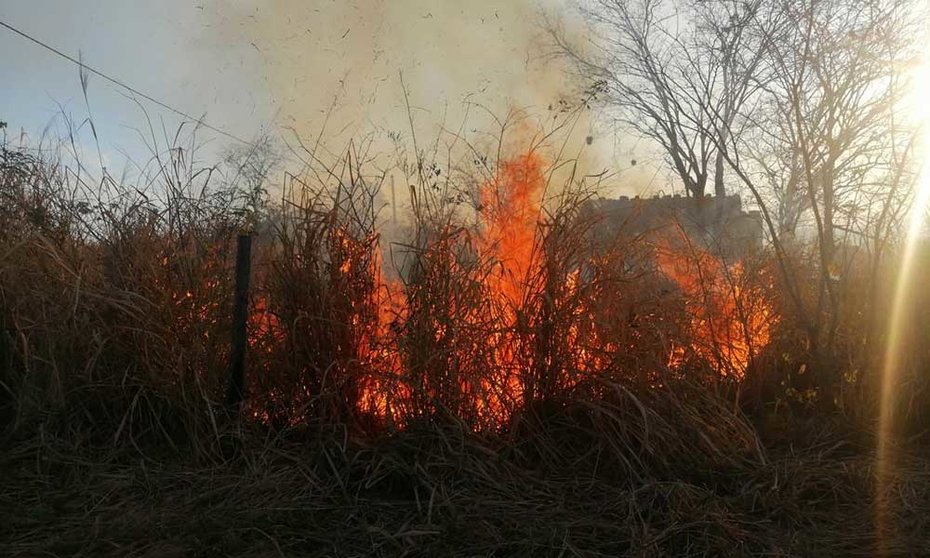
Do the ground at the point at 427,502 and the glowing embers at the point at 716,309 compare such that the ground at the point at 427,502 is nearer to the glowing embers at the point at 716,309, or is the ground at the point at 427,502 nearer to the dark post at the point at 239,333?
the dark post at the point at 239,333

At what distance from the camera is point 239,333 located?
11.2 ft

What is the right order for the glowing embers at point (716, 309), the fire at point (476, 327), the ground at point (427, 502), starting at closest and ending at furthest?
the ground at point (427, 502), the fire at point (476, 327), the glowing embers at point (716, 309)

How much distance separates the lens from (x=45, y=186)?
14.6 ft

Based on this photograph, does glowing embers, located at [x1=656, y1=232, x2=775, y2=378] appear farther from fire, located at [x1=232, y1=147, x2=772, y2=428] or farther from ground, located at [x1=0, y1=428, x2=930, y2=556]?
ground, located at [x1=0, y1=428, x2=930, y2=556]

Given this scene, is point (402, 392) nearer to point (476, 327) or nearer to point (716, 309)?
point (476, 327)

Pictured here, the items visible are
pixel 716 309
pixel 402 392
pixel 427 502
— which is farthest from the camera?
pixel 716 309

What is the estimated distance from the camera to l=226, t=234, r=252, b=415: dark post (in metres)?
3.42

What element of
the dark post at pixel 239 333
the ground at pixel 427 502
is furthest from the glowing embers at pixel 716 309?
the dark post at pixel 239 333

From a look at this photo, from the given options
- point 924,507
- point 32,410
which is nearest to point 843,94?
point 924,507

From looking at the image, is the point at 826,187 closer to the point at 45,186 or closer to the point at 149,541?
the point at 149,541

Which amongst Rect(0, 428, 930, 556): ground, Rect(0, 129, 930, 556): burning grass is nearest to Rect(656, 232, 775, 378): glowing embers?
Rect(0, 129, 930, 556): burning grass

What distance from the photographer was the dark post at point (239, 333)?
11.2 feet

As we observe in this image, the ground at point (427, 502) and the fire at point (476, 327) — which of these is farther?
the fire at point (476, 327)

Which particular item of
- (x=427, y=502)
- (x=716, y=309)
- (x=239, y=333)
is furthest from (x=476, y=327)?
(x=716, y=309)
